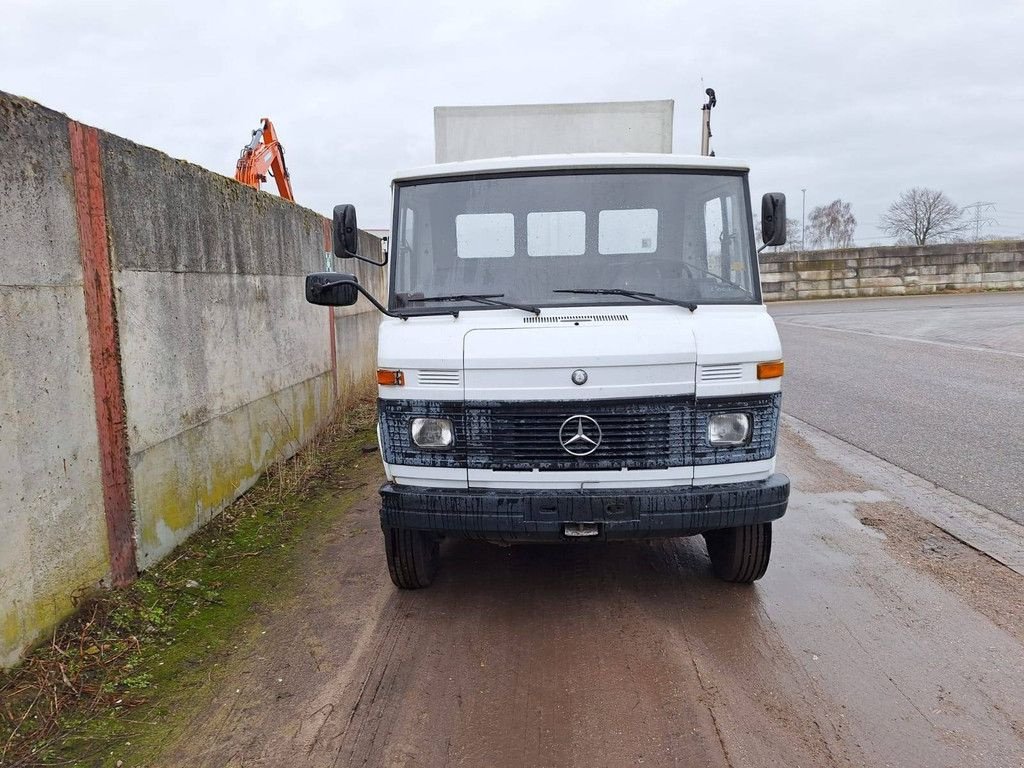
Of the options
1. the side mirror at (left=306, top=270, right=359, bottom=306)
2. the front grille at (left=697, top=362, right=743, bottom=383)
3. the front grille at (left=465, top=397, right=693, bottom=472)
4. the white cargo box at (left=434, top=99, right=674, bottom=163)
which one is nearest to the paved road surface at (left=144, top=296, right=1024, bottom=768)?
the front grille at (left=465, top=397, right=693, bottom=472)

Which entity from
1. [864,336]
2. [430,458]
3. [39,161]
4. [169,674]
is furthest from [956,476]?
[864,336]

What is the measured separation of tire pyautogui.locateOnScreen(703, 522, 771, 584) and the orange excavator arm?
7.53 meters

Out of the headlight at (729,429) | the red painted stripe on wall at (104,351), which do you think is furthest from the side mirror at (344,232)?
the headlight at (729,429)

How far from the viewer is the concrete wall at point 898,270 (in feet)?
93.1

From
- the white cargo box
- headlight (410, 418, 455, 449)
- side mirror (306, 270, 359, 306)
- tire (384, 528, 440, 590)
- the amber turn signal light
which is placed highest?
the white cargo box

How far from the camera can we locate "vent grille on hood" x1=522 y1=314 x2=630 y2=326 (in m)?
3.85

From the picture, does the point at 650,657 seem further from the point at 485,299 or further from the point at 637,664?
the point at 485,299

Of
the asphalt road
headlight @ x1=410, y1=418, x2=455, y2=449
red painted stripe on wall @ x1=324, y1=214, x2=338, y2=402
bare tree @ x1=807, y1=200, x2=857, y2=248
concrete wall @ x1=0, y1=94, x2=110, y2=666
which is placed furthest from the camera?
bare tree @ x1=807, y1=200, x2=857, y2=248

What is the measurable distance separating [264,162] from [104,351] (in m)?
7.78

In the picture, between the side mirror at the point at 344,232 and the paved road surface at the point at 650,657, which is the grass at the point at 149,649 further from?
the side mirror at the point at 344,232

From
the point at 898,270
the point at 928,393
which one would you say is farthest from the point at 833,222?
the point at 928,393

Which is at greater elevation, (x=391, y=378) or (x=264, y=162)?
(x=264, y=162)

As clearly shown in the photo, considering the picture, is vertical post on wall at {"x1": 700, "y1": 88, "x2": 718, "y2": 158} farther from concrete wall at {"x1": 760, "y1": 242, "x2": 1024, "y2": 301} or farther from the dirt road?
concrete wall at {"x1": 760, "y1": 242, "x2": 1024, "y2": 301}

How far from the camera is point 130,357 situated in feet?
14.0
